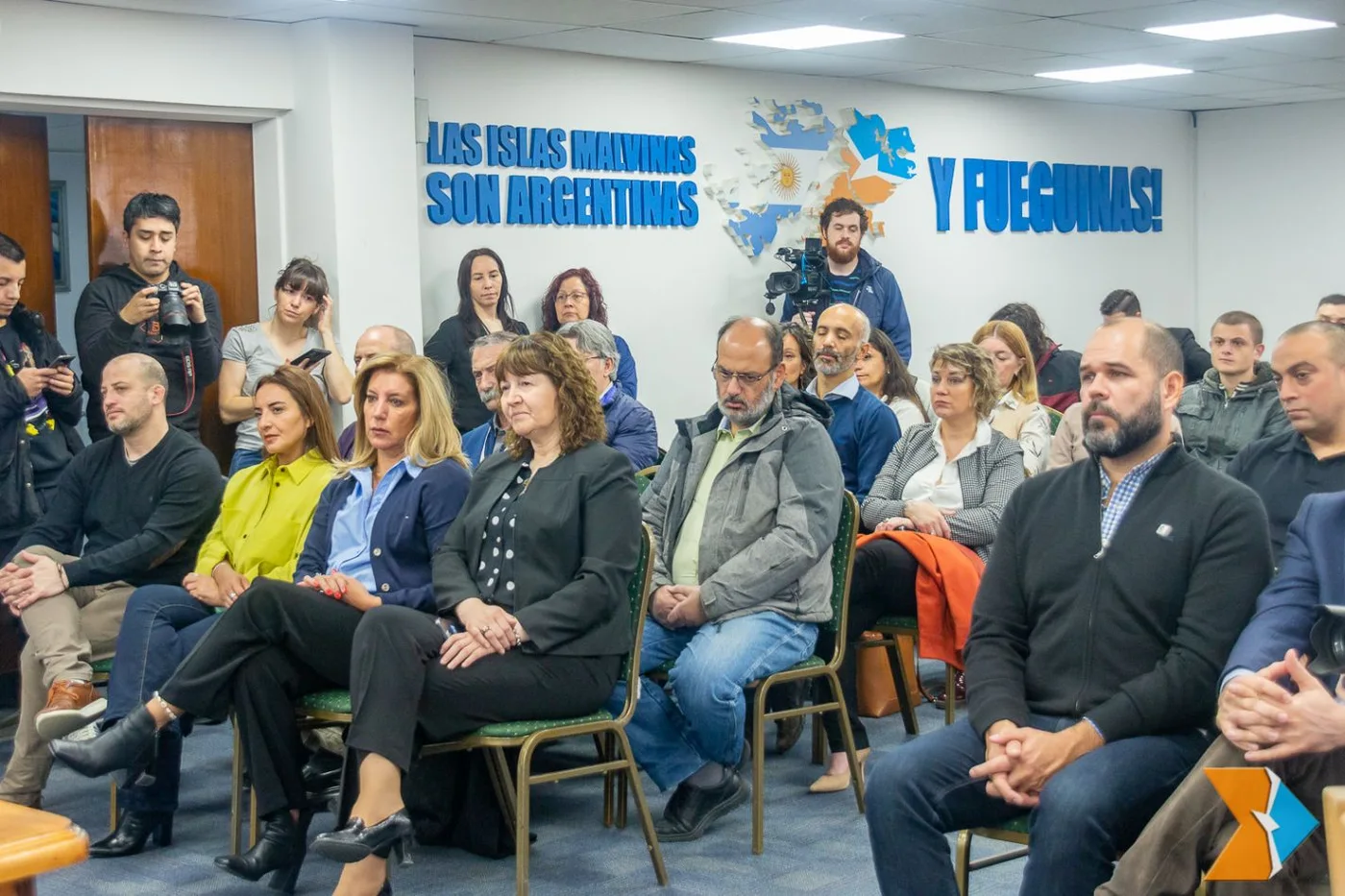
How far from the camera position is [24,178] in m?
6.34

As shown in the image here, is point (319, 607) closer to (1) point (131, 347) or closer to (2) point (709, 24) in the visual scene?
(1) point (131, 347)

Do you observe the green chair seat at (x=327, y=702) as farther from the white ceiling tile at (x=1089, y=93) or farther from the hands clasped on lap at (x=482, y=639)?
the white ceiling tile at (x=1089, y=93)

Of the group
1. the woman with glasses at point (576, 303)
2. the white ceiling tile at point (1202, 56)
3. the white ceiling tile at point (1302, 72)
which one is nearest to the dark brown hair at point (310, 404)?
the woman with glasses at point (576, 303)

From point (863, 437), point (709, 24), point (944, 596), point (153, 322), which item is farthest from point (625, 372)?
point (944, 596)

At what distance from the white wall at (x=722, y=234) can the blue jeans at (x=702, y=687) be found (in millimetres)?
3642

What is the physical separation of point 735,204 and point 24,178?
11.8ft

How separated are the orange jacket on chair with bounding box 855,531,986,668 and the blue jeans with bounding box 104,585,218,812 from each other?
6.13 ft

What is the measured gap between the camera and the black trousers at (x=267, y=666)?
11.7 feet

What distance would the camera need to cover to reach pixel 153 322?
19.1 ft

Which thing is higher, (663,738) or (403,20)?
(403,20)

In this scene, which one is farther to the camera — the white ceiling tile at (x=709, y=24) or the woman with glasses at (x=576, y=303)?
the woman with glasses at (x=576, y=303)

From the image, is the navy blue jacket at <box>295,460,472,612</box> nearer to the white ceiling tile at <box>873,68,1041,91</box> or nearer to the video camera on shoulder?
the video camera on shoulder

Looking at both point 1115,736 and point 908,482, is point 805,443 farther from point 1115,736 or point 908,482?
point 1115,736

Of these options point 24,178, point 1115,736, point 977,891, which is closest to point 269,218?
point 24,178
